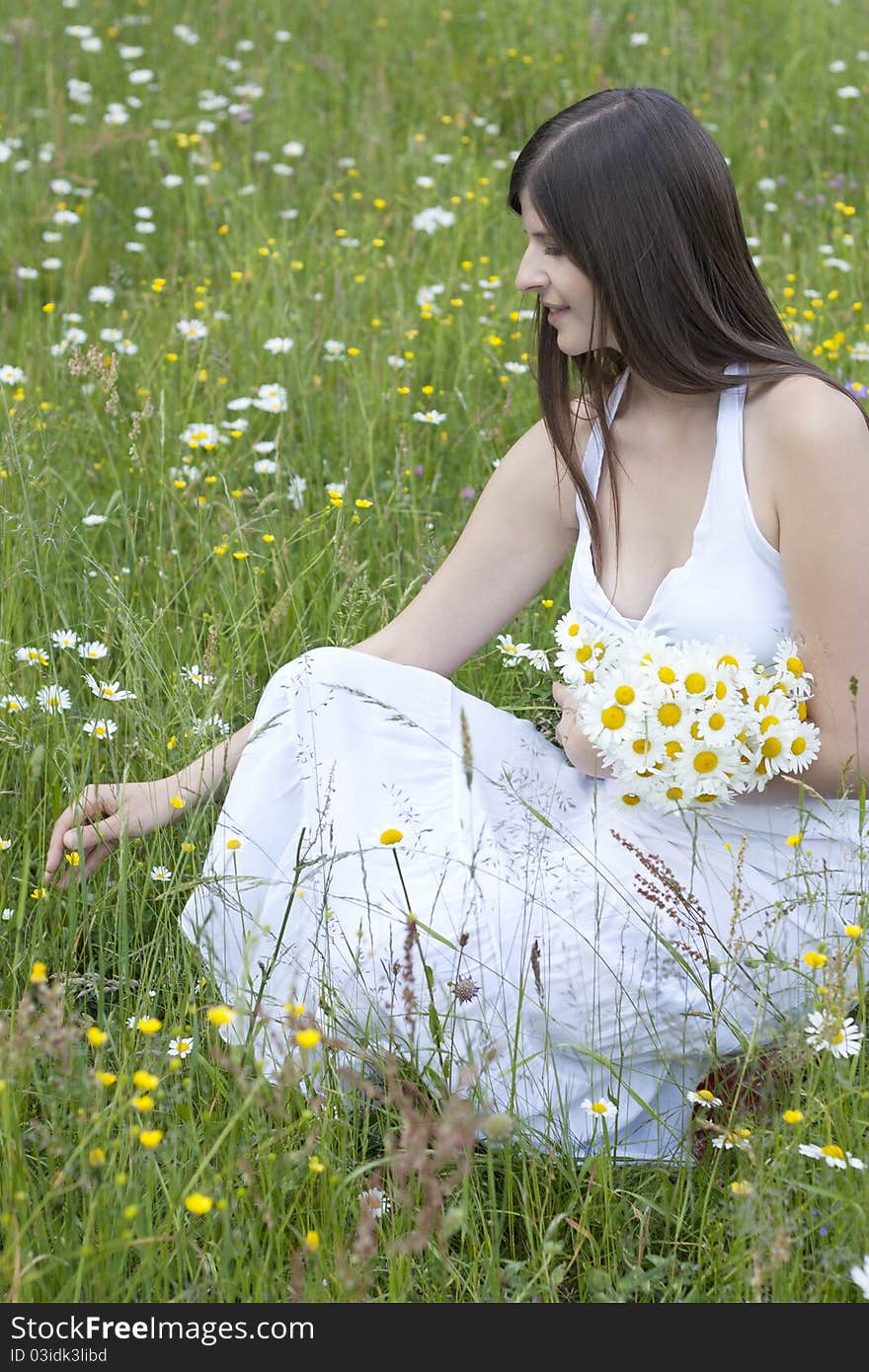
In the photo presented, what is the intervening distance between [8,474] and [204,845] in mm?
929

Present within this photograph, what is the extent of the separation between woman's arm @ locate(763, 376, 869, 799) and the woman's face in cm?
34

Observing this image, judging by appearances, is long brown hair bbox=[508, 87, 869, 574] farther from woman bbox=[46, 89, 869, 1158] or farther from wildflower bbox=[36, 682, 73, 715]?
wildflower bbox=[36, 682, 73, 715]

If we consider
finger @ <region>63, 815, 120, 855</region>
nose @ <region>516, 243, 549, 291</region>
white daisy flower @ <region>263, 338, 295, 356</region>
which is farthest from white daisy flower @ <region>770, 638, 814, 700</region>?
white daisy flower @ <region>263, 338, 295, 356</region>

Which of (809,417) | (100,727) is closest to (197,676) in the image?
(100,727)

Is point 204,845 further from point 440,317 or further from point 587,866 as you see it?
point 440,317

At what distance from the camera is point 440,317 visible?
378 centimetres

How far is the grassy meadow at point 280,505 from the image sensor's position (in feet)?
5.07

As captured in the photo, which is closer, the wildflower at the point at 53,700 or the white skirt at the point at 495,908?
the white skirt at the point at 495,908

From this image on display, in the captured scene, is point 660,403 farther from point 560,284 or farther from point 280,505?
point 280,505

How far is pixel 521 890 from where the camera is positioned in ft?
A: 6.23

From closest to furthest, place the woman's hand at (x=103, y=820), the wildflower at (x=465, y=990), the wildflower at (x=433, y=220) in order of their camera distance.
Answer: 1. the wildflower at (x=465, y=990)
2. the woman's hand at (x=103, y=820)
3. the wildflower at (x=433, y=220)

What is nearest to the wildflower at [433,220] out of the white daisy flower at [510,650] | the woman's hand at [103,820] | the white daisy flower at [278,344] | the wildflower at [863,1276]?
the white daisy flower at [278,344]

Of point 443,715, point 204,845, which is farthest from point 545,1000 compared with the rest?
point 204,845

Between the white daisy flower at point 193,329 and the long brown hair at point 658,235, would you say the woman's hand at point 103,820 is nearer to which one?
Answer: the long brown hair at point 658,235
